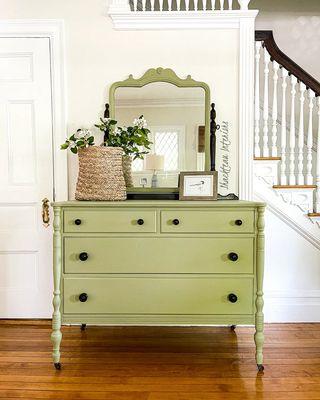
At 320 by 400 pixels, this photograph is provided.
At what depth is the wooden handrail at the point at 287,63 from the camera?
2855mm

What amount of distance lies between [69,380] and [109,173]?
1204 mm

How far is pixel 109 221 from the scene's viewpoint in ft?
6.84

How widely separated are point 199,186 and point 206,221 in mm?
334

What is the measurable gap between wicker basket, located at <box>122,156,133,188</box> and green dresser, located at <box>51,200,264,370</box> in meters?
0.53

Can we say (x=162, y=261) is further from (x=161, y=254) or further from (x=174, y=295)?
(x=174, y=295)

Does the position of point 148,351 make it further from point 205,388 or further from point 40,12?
point 40,12

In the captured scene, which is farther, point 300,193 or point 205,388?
point 300,193

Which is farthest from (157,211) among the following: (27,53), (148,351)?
(27,53)

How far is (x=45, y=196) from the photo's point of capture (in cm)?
274

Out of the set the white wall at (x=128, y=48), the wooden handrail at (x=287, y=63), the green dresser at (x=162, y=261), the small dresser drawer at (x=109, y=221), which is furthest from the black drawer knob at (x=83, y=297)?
the wooden handrail at (x=287, y=63)

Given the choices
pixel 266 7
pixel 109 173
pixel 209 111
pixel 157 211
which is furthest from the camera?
pixel 266 7

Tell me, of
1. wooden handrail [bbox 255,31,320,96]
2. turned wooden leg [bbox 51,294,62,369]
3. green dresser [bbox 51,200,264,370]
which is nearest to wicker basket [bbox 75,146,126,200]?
green dresser [bbox 51,200,264,370]

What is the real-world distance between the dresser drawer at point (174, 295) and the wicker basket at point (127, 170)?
0.77 meters

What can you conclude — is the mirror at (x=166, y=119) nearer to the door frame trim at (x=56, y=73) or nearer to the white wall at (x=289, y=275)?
the door frame trim at (x=56, y=73)
